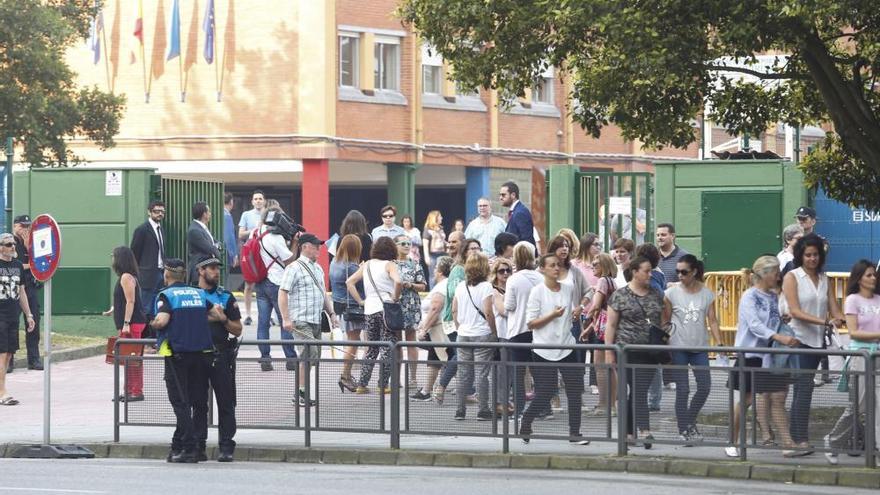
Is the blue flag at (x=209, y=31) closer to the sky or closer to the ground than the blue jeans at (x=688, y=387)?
closer to the sky

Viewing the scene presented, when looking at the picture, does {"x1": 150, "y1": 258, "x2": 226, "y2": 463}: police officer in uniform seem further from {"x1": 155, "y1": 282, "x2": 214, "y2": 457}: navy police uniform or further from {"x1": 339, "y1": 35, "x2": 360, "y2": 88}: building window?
{"x1": 339, "y1": 35, "x2": 360, "y2": 88}: building window

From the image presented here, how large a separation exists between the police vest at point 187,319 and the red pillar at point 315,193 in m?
24.9

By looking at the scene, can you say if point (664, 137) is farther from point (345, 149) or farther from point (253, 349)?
point (345, 149)

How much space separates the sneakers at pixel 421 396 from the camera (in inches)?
641

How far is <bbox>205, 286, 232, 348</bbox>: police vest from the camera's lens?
16.0 meters

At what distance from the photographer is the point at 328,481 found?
14.5 metres

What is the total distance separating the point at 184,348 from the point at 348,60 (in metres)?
26.4

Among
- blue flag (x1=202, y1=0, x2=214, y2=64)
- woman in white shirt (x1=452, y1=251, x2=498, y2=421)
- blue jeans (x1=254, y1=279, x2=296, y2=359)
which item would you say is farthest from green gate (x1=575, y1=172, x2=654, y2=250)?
blue flag (x1=202, y1=0, x2=214, y2=64)

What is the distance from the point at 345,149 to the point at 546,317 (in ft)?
82.0

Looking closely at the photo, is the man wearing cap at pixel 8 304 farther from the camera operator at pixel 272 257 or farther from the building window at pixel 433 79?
the building window at pixel 433 79

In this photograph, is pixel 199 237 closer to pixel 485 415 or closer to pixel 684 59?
pixel 485 415

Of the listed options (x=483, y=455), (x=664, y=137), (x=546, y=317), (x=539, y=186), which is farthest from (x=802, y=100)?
(x=539, y=186)

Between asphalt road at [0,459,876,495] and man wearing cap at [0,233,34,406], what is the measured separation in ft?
14.4

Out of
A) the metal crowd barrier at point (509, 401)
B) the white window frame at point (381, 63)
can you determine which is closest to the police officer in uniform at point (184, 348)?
the metal crowd barrier at point (509, 401)
